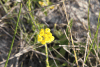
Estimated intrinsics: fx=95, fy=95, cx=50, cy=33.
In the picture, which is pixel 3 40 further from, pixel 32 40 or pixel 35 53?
pixel 35 53

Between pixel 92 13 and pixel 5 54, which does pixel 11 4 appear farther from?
pixel 92 13

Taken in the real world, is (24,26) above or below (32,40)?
above

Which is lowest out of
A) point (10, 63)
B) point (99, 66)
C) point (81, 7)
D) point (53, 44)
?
point (99, 66)

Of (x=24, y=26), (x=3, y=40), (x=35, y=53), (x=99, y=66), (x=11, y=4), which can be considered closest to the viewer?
(x=99, y=66)

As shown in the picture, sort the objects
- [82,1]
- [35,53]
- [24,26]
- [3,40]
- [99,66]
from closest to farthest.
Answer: [99,66], [35,53], [3,40], [24,26], [82,1]

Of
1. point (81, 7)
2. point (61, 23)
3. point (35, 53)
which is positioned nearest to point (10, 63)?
point (35, 53)

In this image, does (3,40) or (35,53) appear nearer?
(35,53)

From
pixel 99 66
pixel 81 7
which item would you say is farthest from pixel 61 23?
pixel 99 66

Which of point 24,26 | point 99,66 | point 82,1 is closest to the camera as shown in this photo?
point 99,66

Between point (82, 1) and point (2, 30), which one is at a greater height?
point (82, 1)
